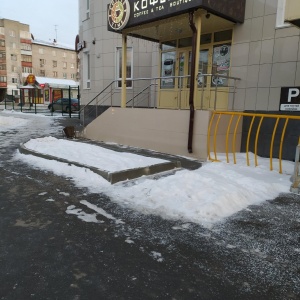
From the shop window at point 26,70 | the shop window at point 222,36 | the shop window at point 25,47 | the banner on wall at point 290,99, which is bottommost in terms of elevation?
the banner on wall at point 290,99

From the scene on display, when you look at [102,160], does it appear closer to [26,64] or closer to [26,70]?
[26,70]

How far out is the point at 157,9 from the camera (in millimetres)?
8328

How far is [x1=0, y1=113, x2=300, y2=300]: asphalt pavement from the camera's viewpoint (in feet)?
8.57

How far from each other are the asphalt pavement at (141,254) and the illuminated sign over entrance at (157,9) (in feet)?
17.7

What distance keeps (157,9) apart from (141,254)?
7.25 meters

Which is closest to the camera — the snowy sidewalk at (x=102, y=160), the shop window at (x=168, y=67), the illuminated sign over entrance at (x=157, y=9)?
the snowy sidewalk at (x=102, y=160)

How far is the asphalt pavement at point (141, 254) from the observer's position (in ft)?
8.57

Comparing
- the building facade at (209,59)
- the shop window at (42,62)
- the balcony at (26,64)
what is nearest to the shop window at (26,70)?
the balcony at (26,64)

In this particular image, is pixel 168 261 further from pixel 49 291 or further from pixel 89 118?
pixel 89 118

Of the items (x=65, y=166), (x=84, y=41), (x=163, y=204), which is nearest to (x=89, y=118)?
(x=84, y=41)

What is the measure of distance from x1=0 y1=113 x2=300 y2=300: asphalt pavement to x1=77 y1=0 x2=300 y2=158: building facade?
161 inches

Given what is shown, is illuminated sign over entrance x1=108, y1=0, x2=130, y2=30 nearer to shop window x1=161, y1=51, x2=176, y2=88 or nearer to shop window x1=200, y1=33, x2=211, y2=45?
shop window x1=161, y1=51, x2=176, y2=88

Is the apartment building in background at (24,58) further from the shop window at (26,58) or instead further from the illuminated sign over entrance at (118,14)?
the illuminated sign over entrance at (118,14)

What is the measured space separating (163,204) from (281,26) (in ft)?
20.2
